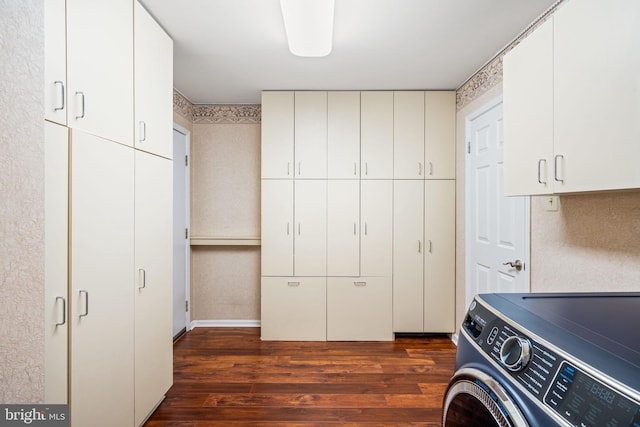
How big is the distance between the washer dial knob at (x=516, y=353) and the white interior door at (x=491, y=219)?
1.67 m

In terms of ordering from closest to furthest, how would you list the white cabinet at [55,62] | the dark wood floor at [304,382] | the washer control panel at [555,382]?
the washer control panel at [555,382] → the white cabinet at [55,62] → the dark wood floor at [304,382]

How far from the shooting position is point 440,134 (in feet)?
10.6

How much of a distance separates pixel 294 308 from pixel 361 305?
2.16 ft

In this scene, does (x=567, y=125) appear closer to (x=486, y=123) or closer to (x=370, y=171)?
(x=486, y=123)

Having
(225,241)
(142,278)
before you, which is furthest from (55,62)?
(225,241)

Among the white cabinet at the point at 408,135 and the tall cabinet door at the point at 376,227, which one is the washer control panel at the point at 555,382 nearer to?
the tall cabinet door at the point at 376,227

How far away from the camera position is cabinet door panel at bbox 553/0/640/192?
950 mm

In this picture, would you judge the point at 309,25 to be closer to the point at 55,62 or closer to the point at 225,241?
the point at 55,62

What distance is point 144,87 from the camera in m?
1.87

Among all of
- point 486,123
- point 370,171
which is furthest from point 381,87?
point 486,123

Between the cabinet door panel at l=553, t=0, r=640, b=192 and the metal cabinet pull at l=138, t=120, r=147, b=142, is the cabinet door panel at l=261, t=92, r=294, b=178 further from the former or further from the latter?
the cabinet door panel at l=553, t=0, r=640, b=192

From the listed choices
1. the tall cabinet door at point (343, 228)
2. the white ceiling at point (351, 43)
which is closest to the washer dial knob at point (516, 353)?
the white ceiling at point (351, 43)

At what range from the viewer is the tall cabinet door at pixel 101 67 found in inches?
52.2

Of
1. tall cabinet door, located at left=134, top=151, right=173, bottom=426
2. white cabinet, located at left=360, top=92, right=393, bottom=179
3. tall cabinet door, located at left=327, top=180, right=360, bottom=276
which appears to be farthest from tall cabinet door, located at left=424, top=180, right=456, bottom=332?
tall cabinet door, located at left=134, top=151, right=173, bottom=426
